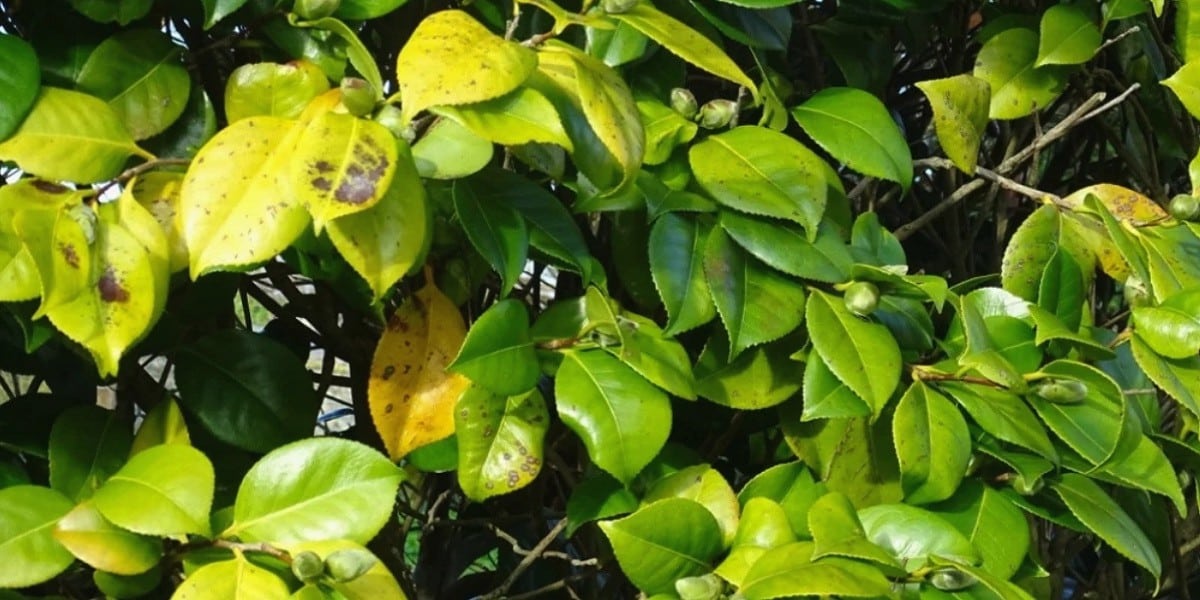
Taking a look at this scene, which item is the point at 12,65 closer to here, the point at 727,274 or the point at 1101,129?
the point at 727,274

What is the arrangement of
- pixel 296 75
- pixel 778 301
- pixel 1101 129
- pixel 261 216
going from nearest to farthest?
1. pixel 261 216
2. pixel 296 75
3. pixel 778 301
4. pixel 1101 129

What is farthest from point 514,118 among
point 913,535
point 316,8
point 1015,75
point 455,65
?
point 1015,75

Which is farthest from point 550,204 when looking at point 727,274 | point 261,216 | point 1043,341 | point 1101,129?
point 1101,129

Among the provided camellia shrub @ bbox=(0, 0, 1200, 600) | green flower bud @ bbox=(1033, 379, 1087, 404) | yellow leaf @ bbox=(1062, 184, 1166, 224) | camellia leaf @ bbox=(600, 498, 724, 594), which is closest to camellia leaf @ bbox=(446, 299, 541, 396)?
camellia shrub @ bbox=(0, 0, 1200, 600)

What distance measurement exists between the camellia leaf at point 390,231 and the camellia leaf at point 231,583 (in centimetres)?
16

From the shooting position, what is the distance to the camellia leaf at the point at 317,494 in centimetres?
65

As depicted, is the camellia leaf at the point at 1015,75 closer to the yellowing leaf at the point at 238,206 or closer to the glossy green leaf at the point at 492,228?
the glossy green leaf at the point at 492,228

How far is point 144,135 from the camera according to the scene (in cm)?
73

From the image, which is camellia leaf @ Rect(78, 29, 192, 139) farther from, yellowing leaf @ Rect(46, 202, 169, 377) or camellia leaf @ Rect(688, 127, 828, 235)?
camellia leaf @ Rect(688, 127, 828, 235)

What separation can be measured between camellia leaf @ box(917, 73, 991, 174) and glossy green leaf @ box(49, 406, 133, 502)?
63 cm

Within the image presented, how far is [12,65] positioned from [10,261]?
5.0 inches

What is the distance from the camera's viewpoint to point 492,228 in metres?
0.71

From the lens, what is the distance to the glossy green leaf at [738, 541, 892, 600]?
0.62 meters

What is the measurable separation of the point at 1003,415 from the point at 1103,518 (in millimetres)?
112
